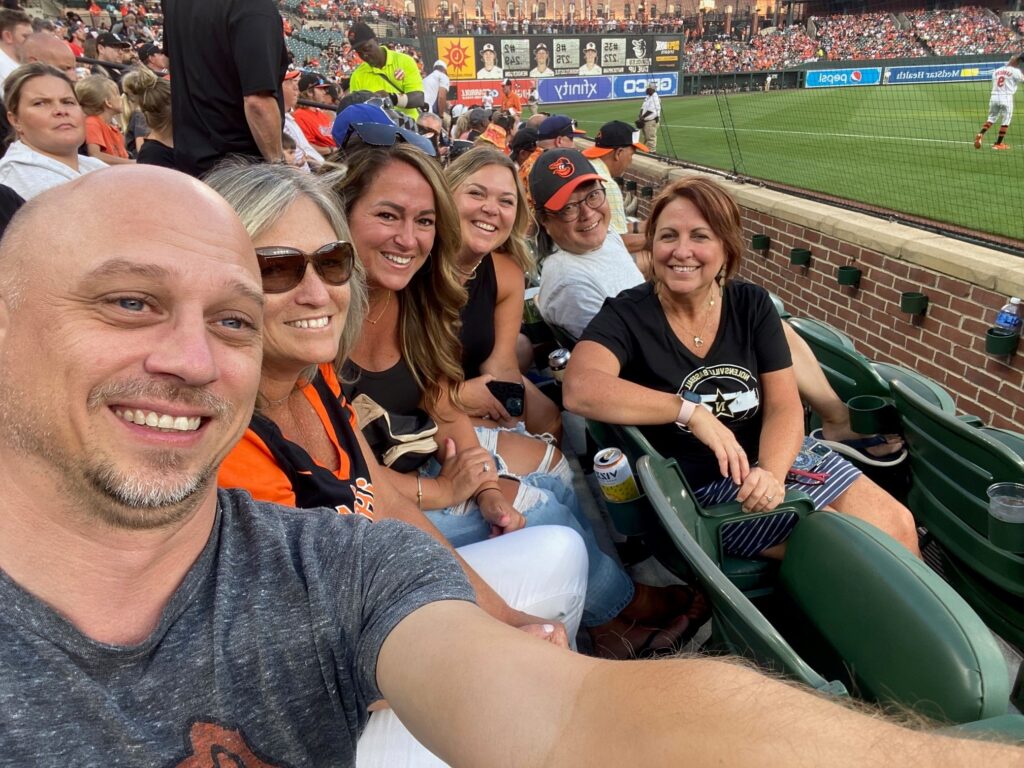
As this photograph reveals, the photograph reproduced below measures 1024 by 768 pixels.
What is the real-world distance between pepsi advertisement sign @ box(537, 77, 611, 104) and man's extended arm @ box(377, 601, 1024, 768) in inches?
1176

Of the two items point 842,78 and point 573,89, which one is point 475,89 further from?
point 842,78

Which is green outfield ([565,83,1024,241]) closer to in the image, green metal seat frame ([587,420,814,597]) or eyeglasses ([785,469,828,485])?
eyeglasses ([785,469,828,485])

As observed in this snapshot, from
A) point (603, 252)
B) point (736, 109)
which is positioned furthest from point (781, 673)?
point (736, 109)

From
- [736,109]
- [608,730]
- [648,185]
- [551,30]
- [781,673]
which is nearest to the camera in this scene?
[608,730]

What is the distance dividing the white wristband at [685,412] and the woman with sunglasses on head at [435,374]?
0.51 m

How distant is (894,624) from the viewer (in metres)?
1.44

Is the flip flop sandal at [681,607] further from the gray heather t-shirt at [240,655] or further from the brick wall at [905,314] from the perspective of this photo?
the brick wall at [905,314]

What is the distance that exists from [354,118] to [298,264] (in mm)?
1129

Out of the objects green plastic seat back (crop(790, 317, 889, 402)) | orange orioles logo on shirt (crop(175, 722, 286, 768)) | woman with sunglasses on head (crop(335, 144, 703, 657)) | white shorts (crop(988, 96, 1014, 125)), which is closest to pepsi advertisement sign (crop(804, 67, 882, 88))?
white shorts (crop(988, 96, 1014, 125))

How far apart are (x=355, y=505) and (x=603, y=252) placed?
2240mm

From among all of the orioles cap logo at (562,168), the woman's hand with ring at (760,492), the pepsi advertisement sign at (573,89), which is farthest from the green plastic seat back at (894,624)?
the pepsi advertisement sign at (573,89)

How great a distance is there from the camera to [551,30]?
135 ft

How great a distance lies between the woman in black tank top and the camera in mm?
2934

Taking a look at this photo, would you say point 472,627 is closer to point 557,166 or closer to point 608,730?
point 608,730
